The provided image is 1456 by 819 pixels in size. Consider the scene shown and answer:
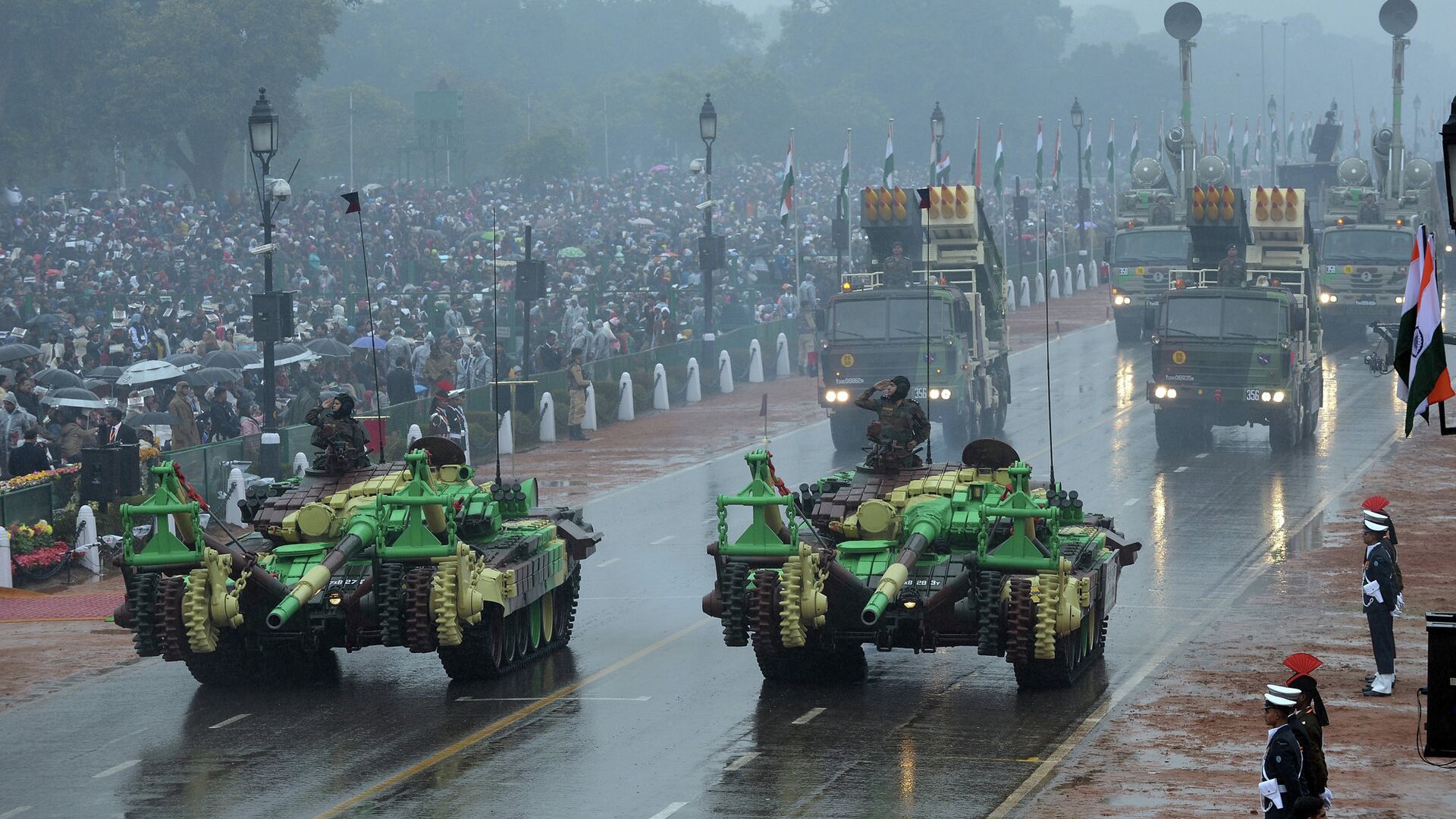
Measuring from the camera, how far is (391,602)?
19.7m

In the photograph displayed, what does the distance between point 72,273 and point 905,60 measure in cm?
8406

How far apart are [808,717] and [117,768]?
5.60 m

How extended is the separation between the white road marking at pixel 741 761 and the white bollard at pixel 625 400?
24.6 m

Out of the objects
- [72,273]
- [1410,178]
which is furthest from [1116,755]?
[1410,178]

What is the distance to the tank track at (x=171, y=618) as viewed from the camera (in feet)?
63.8

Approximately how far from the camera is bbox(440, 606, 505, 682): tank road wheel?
2023 centimetres

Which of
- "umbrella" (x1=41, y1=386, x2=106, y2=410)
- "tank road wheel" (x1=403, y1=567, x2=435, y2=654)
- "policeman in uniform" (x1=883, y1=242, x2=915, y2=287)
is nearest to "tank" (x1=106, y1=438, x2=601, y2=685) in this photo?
"tank road wheel" (x1=403, y1=567, x2=435, y2=654)

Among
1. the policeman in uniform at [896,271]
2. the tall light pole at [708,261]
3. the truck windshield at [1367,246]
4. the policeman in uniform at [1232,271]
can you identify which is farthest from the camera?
the truck windshield at [1367,246]

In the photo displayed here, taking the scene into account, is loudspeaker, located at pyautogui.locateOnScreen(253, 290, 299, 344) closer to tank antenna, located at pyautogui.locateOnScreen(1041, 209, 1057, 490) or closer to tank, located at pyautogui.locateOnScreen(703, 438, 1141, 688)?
tank antenna, located at pyautogui.locateOnScreen(1041, 209, 1057, 490)

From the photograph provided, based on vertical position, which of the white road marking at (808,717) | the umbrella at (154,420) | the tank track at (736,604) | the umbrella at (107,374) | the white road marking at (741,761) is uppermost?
the umbrella at (107,374)

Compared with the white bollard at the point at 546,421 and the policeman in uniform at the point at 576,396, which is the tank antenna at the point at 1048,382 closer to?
the policeman in uniform at the point at 576,396

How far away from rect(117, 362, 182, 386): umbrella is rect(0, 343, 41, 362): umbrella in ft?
5.83

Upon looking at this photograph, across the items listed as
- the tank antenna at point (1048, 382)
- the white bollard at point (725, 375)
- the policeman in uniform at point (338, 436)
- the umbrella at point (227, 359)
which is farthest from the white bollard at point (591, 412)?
the policeman in uniform at point (338, 436)

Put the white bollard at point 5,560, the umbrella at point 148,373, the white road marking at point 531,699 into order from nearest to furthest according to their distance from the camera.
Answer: the white road marking at point 531,699
the white bollard at point 5,560
the umbrella at point 148,373
